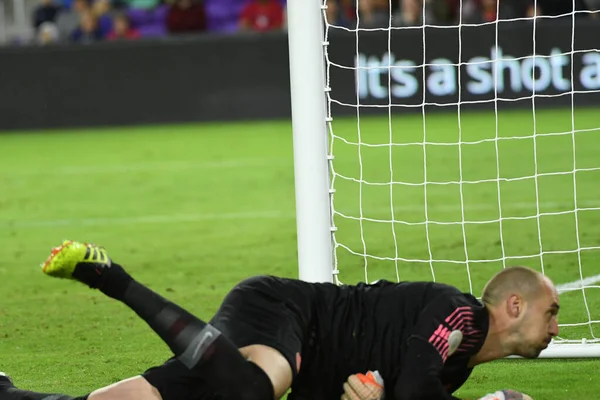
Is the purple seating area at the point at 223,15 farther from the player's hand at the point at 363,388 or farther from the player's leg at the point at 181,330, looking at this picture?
the player's hand at the point at 363,388

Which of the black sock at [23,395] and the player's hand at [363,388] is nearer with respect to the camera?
the player's hand at [363,388]

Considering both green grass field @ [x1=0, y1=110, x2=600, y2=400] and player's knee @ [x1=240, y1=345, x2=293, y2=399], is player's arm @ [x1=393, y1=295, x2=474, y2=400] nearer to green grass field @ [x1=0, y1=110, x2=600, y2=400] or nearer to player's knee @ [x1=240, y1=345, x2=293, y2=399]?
player's knee @ [x1=240, y1=345, x2=293, y2=399]

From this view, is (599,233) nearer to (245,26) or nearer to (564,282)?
(564,282)

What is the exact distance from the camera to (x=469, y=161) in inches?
427

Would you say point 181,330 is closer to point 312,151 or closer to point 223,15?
point 312,151

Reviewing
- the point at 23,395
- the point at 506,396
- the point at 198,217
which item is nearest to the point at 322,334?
the point at 506,396

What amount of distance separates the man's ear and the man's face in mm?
22

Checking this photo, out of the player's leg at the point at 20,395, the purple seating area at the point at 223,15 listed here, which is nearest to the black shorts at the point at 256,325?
the player's leg at the point at 20,395

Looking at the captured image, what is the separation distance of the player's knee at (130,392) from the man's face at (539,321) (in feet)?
4.17

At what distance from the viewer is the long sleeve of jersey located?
363 cm

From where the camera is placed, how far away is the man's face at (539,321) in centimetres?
381

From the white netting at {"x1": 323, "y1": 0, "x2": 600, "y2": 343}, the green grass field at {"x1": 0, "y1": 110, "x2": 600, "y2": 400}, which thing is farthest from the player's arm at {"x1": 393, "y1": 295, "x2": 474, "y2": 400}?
the white netting at {"x1": 323, "y1": 0, "x2": 600, "y2": 343}

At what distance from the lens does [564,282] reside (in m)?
6.12

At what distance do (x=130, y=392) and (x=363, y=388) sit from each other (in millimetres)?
807
